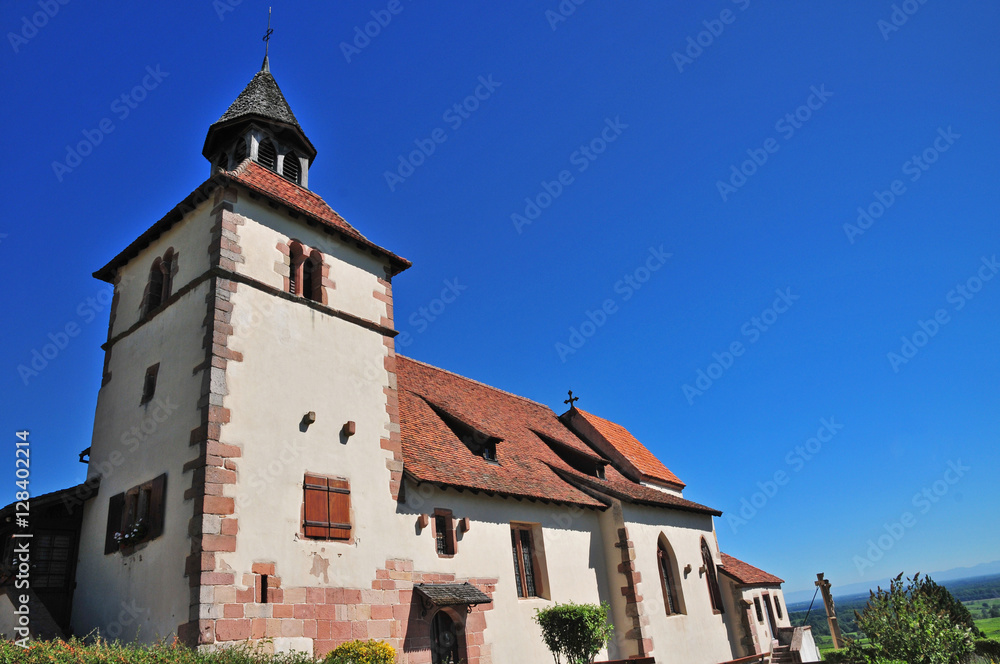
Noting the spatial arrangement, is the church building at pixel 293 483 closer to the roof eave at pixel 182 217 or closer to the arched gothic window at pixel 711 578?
the roof eave at pixel 182 217

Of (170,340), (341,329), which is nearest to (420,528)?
(341,329)

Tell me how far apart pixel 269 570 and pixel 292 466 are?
2.10 meters

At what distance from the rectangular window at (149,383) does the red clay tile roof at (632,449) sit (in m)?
18.3

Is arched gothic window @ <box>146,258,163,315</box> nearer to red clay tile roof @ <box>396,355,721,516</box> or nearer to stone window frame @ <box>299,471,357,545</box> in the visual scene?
stone window frame @ <box>299,471,357,545</box>

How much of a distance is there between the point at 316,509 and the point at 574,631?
713 cm

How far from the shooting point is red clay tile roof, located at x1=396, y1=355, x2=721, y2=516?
659 inches

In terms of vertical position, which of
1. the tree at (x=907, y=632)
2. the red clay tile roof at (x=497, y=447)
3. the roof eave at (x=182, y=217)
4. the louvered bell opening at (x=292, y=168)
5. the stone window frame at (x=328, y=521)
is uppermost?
the louvered bell opening at (x=292, y=168)

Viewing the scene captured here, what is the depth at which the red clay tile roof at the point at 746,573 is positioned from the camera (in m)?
24.6

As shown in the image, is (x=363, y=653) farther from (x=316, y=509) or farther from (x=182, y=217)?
(x=182, y=217)

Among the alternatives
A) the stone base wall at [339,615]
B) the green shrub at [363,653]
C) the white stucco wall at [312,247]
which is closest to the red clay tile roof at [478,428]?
the stone base wall at [339,615]

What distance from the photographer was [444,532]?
15586 millimetres

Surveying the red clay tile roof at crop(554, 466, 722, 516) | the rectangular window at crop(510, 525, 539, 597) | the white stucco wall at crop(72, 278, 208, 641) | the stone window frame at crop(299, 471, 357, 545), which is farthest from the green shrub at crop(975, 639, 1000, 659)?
the white stucco wall at crop(72, 278, 208, 641)

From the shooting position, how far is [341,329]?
52.2 ft

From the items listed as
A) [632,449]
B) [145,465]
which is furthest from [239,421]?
[632,449]
